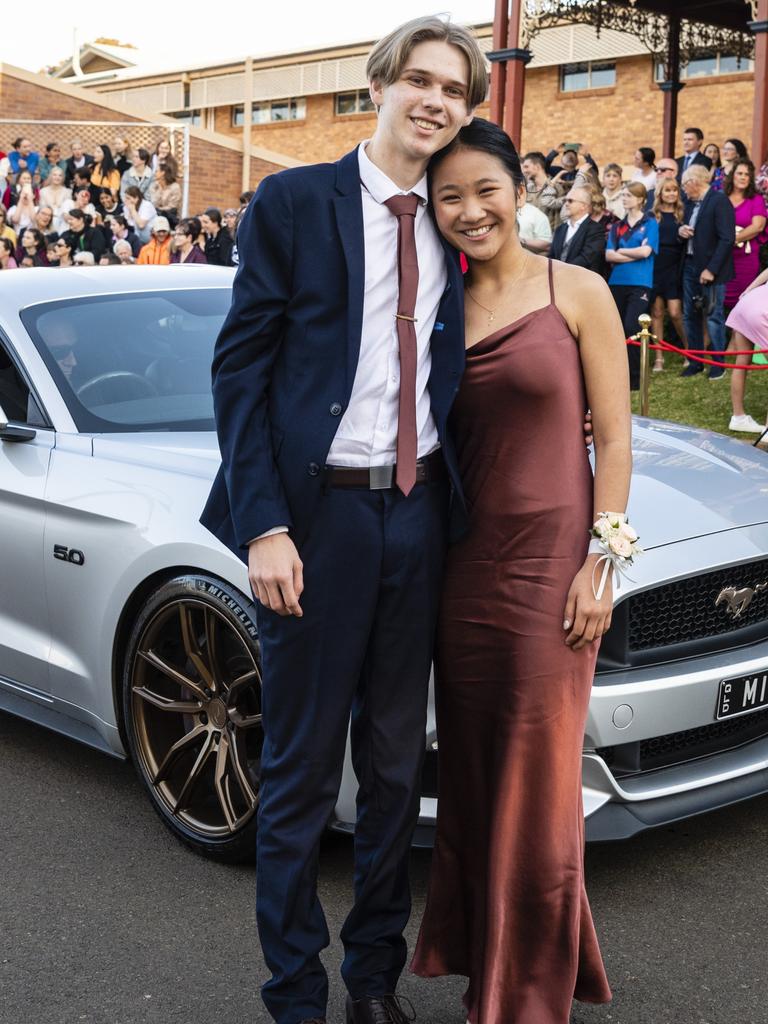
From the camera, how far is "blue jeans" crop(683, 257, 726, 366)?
11531 mm

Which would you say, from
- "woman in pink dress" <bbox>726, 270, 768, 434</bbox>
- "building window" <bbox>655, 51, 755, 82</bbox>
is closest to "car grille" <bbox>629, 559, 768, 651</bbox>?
"woman in pink dress" <bbox>726, 270, 768, 434</bbox>

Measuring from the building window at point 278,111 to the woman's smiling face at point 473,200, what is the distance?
3893 centimetres

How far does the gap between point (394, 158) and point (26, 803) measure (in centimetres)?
254

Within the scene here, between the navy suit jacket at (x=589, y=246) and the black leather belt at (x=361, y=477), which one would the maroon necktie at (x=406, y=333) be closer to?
the black leather belt at (x=361, y=477)

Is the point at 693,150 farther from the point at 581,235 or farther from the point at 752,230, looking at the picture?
the point at 581,235

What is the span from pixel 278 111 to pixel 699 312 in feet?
103

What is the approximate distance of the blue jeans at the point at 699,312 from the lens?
11531 mm

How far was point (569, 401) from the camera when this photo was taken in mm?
2709

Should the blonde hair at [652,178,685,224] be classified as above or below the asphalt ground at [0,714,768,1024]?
above

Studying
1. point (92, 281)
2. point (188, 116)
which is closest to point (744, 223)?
point (92, 281)

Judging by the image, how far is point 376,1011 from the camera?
2.85 meters

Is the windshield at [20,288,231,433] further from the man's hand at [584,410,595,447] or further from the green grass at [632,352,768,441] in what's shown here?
the green grass at [632,352,768,441]

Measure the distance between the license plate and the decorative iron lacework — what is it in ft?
47.7

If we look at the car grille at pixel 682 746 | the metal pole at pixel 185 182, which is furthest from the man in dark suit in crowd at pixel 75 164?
Answer: the car grille at pixel 682 746
